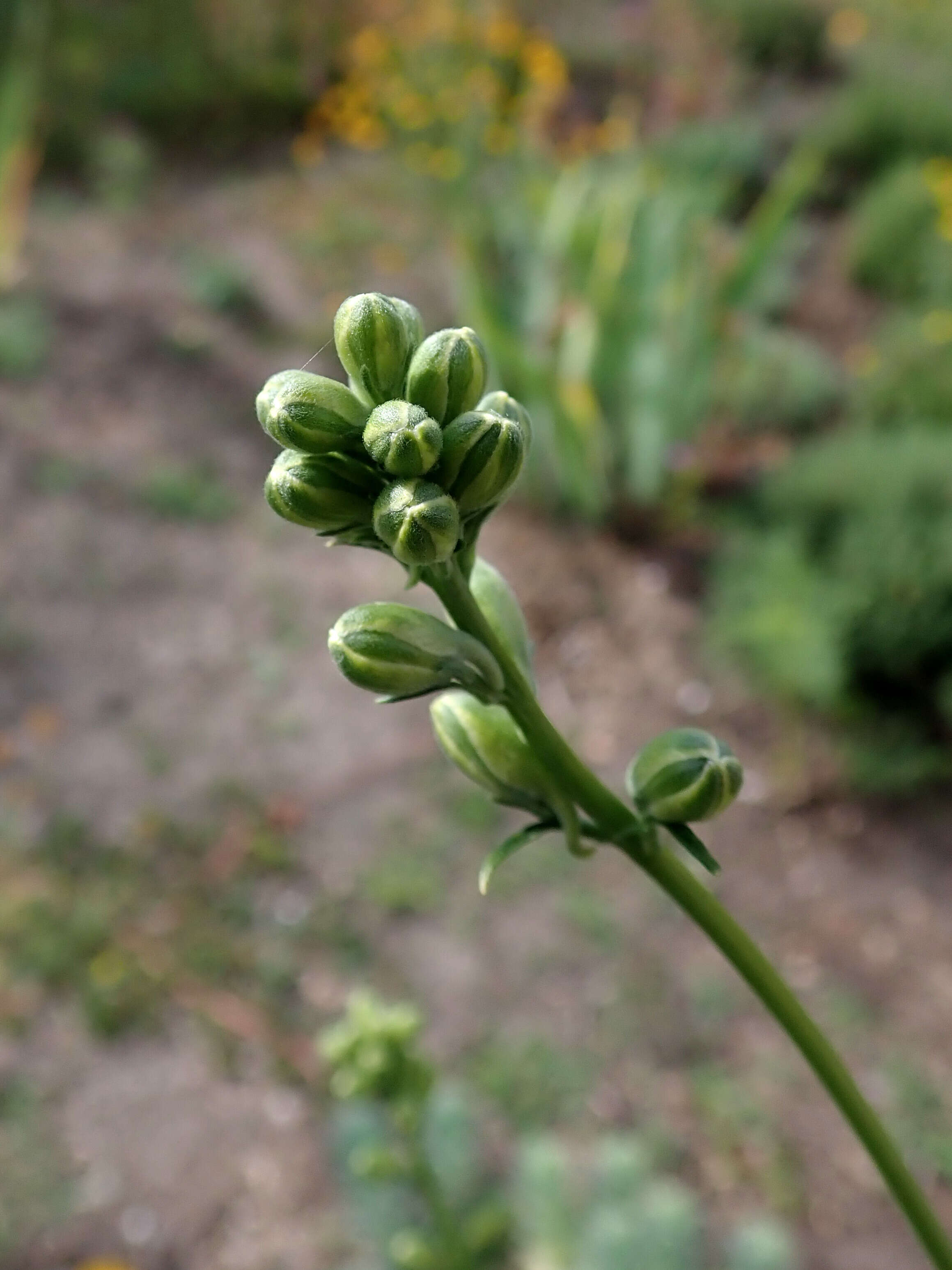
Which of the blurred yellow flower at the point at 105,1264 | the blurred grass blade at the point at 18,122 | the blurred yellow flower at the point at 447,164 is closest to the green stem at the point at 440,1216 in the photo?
the blurred yellow flower at the point at 105,1264

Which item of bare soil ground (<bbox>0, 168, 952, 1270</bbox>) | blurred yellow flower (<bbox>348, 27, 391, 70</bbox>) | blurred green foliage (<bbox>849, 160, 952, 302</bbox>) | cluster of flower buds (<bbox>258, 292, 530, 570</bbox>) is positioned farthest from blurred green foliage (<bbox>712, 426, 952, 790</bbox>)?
blurred yellow flower (<bbox>348, 27, 391, 70</bbox>)

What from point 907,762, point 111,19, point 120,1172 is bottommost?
point 120,1172

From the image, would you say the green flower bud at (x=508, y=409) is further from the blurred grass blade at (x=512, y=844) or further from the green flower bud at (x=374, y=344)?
the blurred grass blade at (x=512, y=844)

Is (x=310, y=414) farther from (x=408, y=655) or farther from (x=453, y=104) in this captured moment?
(x=453, y=104)

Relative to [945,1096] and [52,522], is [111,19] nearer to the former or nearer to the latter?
[52,522]

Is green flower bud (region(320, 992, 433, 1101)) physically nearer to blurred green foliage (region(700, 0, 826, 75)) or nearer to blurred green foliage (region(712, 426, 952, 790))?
blurred green foliage (region(712, 426, 952, 790))

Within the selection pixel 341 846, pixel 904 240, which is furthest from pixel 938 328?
pixel 341 846

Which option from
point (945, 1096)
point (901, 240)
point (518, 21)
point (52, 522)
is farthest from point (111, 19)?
point (945, 1096)
